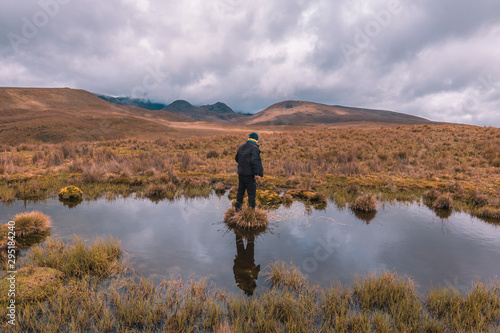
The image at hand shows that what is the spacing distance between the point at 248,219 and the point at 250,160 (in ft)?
6.07

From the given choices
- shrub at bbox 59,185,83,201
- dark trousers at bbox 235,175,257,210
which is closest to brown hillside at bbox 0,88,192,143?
shrub at bbox 59,185,83,201

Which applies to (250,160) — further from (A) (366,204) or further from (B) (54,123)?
(B) (54,123)

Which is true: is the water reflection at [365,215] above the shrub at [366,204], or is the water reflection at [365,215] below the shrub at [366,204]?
below

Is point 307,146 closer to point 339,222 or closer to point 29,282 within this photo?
point 339,222

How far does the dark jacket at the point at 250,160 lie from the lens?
753 cm

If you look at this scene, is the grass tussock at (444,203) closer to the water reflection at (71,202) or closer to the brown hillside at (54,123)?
the water reflection at (71,202)

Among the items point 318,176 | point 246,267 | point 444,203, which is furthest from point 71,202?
point 444,203

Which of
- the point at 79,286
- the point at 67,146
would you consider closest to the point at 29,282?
the point at 79,286

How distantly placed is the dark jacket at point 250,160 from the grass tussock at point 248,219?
1.20 meters

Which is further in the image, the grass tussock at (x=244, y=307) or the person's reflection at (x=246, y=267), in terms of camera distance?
the person's reflection at (x=246, y=267)

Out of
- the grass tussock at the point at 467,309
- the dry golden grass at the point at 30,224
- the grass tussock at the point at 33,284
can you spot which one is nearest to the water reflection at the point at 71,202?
the dry golden grass at the point at 30,224

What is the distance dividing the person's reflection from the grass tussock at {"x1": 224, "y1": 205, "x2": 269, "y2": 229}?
0.76 metres

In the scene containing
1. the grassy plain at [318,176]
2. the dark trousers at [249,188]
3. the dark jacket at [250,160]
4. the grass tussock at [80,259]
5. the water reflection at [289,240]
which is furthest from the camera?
the grassy plain at [318,176]

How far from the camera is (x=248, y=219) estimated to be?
782 cm
